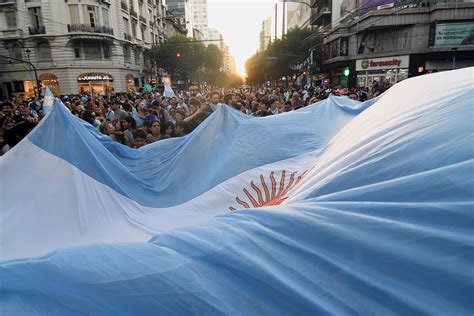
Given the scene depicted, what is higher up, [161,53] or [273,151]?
[161,53]

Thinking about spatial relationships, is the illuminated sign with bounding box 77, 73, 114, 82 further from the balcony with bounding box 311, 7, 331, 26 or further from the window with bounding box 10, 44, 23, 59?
the balcony with bounding box 311, 7, 331, 26

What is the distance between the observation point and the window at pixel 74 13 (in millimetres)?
37750

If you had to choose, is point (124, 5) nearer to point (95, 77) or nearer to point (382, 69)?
point (95, 77)

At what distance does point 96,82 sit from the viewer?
39.9 metres

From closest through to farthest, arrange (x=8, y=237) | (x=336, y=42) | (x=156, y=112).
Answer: (x=8, y=237) < (x=156, y=112) < (x=336, y=42)

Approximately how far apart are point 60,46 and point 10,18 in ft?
22.9

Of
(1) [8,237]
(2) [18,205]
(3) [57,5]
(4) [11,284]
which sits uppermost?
(3) [57,5]

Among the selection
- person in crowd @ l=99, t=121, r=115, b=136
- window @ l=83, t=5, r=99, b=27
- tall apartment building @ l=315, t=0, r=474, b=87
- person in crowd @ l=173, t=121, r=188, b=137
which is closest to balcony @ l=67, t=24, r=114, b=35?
window @ l=83, t=5, r=99, b=27

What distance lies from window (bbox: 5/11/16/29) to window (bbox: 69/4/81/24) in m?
6.81

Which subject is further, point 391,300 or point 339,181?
point 339,181

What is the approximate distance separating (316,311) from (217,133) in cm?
373

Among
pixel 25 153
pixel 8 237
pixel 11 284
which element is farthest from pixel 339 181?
pixel 25 153

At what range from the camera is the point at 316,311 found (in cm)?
113

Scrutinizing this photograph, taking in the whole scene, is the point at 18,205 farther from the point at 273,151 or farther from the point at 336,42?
the point at 336,42
